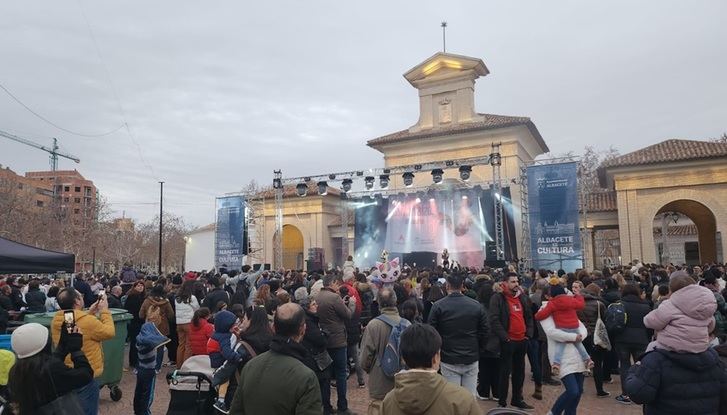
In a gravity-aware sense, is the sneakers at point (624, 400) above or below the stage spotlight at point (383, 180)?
below

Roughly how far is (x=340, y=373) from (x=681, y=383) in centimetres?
440

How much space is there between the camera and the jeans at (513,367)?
6656 millimetres

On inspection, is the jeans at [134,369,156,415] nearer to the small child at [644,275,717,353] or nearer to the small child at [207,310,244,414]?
the small child at [207,310,244,414]

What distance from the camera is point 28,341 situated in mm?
3348

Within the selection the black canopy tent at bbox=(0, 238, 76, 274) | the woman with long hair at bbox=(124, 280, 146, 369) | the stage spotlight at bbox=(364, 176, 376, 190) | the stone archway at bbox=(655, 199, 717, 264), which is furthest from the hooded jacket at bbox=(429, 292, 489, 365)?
the stone archway at bbox=(655, 199, 717, 264)

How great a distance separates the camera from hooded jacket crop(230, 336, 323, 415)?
2.83 metres

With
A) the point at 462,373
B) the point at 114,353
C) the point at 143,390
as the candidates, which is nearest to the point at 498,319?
the point at 462,373

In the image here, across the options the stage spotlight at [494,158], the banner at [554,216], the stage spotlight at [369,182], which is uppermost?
the stage spotlight at [494,158]

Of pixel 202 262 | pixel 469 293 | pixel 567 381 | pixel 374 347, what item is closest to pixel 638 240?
pixel 469 293

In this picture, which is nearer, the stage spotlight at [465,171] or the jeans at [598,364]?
the jeans at [598,364]

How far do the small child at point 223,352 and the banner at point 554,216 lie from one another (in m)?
19.0

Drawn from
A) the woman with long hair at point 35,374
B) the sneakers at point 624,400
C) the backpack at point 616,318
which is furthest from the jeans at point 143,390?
the sneakers at point 624,400

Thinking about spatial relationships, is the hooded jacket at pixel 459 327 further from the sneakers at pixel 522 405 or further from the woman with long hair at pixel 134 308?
the woman with long hair at pixel 134 308

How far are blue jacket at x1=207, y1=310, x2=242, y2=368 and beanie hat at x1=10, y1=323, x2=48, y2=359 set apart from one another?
1576mm
